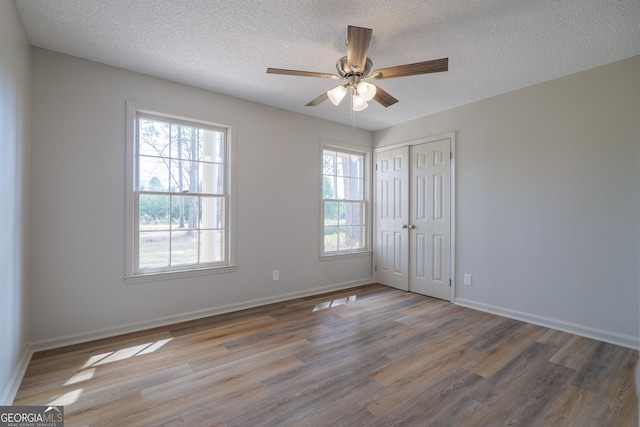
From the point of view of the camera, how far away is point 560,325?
296 centimetres

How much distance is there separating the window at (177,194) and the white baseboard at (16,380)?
0.91m

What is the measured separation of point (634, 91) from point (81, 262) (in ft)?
16.9

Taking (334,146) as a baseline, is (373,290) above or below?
below

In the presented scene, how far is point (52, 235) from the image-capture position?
2.51 meters

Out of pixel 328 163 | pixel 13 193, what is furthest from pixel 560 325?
pixel 13 193

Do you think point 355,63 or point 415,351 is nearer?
point 355,63

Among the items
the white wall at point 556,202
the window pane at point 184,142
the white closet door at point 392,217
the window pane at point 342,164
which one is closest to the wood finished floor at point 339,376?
the white wall at point 556,202

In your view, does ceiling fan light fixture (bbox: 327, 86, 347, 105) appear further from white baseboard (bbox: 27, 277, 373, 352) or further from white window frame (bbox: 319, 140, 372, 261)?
white baseboard (bbox: 27, 277, 373, 352)

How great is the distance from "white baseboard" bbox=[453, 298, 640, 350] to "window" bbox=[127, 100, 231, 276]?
10.2 feet

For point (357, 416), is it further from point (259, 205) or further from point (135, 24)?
point (135, 24)

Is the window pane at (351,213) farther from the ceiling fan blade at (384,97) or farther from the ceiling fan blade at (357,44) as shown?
the ceiling fan blade at (357,44)

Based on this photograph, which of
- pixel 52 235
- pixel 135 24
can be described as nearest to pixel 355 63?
pixel 135 24

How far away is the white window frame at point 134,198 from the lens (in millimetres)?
2826

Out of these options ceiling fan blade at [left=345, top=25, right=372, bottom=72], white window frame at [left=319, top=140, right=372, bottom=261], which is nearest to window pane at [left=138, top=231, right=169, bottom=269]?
white window frame at [left=319, top=140, right=372, bottom=261]
